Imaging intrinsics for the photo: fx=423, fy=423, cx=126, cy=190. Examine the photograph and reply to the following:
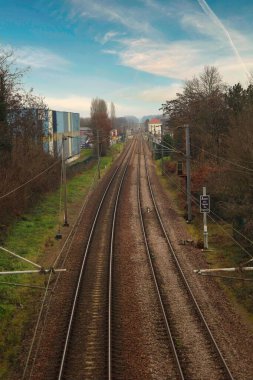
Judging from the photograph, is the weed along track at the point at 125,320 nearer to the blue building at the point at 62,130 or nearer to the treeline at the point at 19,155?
the treeline at the point at 19,155

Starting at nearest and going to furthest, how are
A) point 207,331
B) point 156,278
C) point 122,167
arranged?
point 207,331
point 156,278
point 122,167

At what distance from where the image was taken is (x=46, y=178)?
38875 mm

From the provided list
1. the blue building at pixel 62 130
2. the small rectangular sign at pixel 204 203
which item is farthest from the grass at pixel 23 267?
the blue building at pixel 62 130

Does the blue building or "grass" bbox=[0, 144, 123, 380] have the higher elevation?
the blue building

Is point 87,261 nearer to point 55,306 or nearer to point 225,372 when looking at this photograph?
point 55,306

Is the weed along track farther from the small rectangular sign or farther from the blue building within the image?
the blue building

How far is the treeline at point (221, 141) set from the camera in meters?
23.2

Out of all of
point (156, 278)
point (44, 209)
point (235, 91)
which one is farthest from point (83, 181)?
point (156, 278)

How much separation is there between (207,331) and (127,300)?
3.67 meters

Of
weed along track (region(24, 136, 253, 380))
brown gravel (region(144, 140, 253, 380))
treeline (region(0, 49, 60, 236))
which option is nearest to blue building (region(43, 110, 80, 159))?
treeline (region(0, 49, 60, 236))

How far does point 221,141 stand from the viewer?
137 feet

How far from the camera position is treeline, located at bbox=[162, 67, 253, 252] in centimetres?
2319

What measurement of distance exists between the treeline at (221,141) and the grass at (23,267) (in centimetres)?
1061

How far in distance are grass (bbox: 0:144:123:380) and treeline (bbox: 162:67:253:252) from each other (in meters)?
10.6
